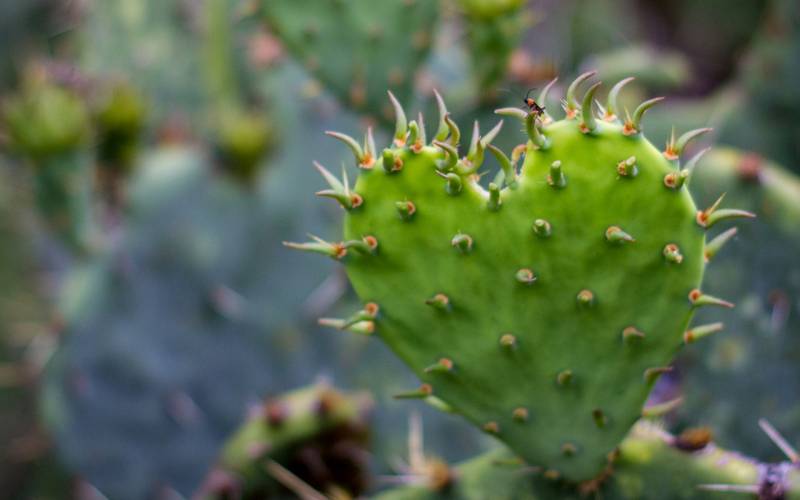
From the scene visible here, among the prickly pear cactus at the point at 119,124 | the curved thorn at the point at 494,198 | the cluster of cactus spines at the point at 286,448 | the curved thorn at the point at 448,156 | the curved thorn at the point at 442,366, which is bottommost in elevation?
the cluster of cactus spines at the point at 286,448

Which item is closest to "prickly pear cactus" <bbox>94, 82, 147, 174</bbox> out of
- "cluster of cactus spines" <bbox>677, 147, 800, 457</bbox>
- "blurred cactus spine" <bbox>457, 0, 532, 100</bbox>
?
"blurred cactus spine" <bbox>457, 0, 532, 100</bbox>

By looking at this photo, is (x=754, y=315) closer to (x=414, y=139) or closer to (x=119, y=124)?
(x=414, y=139)

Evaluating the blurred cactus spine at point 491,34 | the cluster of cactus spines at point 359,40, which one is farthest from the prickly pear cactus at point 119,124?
the blurred cactus spine at point 491,34

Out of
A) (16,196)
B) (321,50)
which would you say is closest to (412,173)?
(321,50)

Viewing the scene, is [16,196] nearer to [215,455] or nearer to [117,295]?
[117,295]

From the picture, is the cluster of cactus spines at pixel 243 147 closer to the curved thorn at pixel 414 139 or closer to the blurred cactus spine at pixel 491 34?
the blurred cactus spine at pixel 491 34

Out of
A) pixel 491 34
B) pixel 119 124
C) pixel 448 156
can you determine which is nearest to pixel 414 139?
pixel 448 156

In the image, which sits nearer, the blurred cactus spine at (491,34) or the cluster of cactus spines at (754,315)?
the cluster of cactus spines at (754,315)
